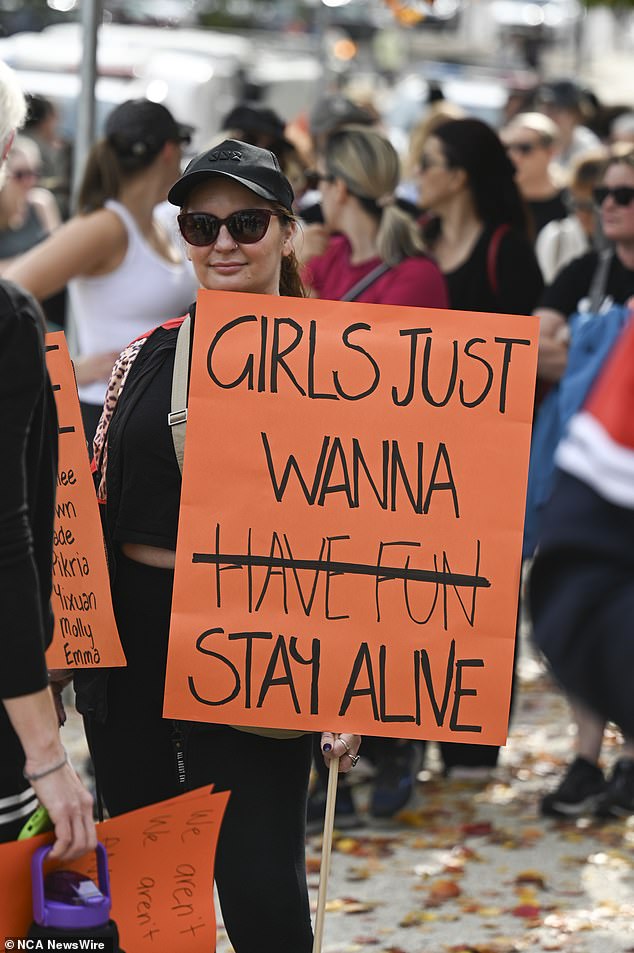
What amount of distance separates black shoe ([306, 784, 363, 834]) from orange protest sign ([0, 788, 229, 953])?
2.30 m

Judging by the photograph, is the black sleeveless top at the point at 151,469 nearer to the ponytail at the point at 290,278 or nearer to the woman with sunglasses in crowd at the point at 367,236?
the ponytail at the point at 290,278

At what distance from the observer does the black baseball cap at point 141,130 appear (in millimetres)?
4871

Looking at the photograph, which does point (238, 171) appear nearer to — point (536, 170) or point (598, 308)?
point (598, 308)

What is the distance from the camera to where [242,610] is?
281 centimetres

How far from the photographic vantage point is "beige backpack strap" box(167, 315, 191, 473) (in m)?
2.86

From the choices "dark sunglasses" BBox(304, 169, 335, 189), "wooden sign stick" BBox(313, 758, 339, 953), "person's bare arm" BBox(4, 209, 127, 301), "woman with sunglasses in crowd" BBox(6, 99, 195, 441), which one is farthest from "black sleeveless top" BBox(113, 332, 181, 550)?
"dark sunglasses" BBox(304, 169, 335, 189)

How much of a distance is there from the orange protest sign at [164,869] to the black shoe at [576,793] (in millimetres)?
2668

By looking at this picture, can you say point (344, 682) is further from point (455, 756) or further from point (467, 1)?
point (467, 1)

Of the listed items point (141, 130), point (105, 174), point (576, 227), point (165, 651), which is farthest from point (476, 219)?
point (165, 651)

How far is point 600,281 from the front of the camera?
5414mm

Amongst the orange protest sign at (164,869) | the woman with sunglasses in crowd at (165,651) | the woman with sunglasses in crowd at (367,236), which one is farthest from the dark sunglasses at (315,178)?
the orange protest sign at (164,869)

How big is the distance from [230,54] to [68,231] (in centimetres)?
1700

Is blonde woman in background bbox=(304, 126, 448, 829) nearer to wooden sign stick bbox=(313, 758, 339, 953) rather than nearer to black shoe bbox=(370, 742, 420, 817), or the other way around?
black shoe bbox=(370, 742, 420, 817)

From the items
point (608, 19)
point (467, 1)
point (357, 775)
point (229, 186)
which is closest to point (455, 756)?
point (357, 775)
